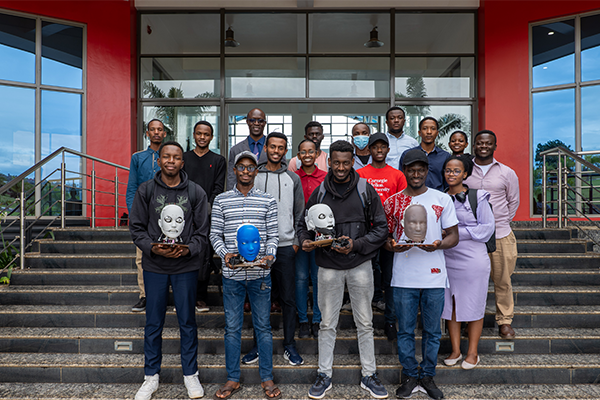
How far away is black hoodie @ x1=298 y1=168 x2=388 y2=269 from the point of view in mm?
3289

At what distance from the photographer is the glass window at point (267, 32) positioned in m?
8.62

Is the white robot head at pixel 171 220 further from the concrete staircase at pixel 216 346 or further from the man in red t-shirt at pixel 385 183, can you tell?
the man in red t-shirt at pixel 385 183

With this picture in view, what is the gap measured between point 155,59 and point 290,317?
7107 millimetres

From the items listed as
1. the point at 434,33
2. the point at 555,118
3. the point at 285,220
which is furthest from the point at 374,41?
the point at 285,220

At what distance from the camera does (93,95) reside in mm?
8102

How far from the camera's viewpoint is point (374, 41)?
862cm

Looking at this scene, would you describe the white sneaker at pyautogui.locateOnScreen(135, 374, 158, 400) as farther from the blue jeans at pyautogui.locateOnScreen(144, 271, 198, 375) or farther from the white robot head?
the white robot head

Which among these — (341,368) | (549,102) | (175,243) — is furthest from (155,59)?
(549,102)

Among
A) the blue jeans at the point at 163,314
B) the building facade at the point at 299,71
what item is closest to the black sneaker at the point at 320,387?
the blue jeans at the point at 163,314

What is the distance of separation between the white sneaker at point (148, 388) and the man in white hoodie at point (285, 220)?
0.81 m

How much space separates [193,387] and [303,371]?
39.0 inches

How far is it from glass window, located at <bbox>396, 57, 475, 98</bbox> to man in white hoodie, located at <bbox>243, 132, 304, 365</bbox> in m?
5.68

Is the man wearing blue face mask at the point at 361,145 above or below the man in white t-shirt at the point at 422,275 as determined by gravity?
above

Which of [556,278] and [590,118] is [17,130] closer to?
[556,278]
